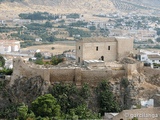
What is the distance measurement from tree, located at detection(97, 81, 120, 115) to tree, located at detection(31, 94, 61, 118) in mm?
3090

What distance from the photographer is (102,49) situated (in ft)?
118

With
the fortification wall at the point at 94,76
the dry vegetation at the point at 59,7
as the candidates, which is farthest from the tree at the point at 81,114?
the dry vegetation at the point at 59,7

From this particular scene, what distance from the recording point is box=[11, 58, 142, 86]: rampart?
32750mm

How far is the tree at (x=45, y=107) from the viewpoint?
98.7 ft

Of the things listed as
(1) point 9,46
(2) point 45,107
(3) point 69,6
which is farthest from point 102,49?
(3) point 69,6

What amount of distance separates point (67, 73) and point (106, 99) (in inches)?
107

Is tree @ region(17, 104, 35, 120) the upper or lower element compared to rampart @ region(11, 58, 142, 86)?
lower

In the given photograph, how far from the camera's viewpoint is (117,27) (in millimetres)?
106312

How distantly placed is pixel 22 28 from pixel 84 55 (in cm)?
5953

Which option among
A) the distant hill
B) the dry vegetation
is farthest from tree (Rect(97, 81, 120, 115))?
the dry vegetation

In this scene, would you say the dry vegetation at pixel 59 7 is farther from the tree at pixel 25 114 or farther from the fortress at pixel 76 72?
the tree at pixel 25 114

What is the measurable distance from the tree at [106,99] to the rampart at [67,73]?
0.51 metres

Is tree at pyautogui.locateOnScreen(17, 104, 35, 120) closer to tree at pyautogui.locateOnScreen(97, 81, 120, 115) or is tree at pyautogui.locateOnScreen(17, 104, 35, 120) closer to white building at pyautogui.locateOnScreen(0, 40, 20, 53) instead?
tree at pyautogui.locateOnScreen(97, 81, 120, 115)

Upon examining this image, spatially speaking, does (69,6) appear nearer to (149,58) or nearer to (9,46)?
(9,46)
